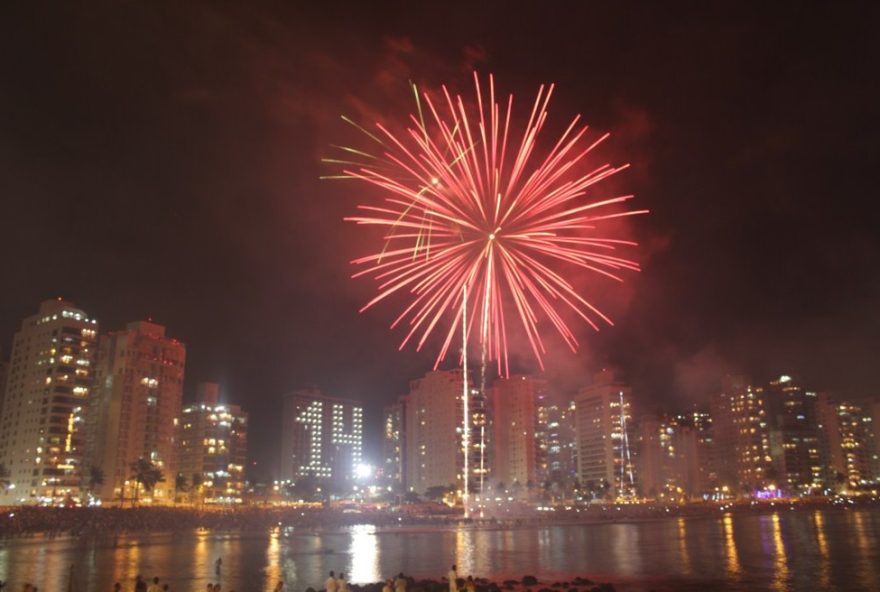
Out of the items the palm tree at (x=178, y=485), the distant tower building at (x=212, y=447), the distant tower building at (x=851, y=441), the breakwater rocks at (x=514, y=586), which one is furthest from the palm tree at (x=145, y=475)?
the distant tower building at (x=851, y=441)

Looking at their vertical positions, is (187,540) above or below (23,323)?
below

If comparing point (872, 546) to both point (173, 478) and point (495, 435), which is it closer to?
point (173, 478)

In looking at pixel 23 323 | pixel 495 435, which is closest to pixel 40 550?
pixel 23 323

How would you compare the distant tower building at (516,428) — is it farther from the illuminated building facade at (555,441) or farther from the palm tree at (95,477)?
the palm tree at (95,477)

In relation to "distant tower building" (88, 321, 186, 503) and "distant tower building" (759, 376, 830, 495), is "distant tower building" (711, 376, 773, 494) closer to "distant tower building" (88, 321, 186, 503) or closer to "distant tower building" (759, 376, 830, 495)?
"distant tower building" (759, 376, 830, 495)

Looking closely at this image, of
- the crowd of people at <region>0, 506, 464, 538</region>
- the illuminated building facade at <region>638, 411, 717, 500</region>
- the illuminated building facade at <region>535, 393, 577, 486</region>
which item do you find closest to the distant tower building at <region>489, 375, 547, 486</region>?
the illuminated building facade at <region>535, 393, 577, 486</region>

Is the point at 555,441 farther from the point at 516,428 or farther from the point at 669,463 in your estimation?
the point at 669,463
